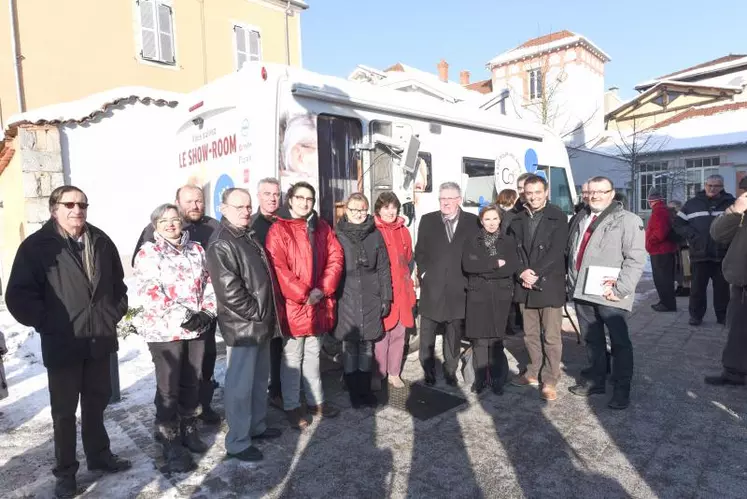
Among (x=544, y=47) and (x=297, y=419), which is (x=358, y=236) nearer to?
(x=297, y=419)

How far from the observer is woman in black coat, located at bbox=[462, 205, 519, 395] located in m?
4.12

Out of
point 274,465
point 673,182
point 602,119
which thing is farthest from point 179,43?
point 602,119

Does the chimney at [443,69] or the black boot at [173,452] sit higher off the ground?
the chimney at [443,69]

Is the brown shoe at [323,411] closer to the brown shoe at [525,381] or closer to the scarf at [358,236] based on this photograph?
the scarf at [358,236]

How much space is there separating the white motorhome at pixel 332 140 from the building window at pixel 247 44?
1034 centimetres

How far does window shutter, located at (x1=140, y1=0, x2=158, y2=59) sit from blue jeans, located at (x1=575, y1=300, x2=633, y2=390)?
1239cm

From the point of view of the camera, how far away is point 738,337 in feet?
13.2

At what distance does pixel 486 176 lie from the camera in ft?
19.6

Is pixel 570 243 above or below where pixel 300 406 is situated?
above

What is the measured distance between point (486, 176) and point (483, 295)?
7.40 feet

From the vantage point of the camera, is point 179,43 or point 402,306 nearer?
point 402,306

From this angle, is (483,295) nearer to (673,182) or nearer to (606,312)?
(606,312)

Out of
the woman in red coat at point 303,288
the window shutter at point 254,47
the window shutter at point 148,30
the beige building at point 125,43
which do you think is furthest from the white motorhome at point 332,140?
the window shutter at point 254,47

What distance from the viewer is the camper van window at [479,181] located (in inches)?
226
